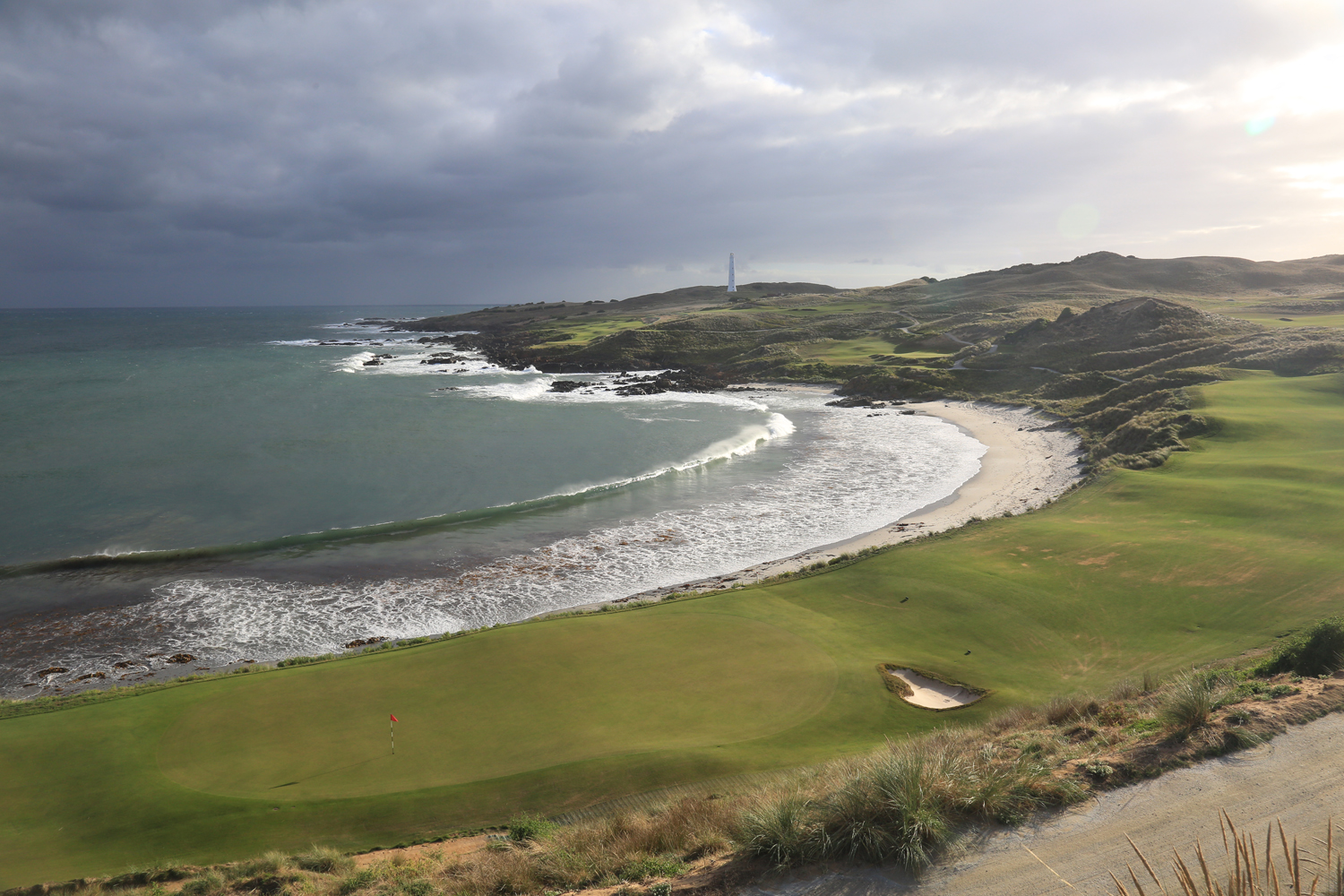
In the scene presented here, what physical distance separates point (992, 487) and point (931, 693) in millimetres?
21089

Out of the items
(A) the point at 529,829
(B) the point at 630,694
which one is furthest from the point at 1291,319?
(A) the point at 529,829

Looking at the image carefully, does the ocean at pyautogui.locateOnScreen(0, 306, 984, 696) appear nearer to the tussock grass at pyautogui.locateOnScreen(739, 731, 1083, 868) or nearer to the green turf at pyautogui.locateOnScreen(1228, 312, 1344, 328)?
the tussock grass at pyautogui.locateOnScreen(739, 731, 1083, 868)

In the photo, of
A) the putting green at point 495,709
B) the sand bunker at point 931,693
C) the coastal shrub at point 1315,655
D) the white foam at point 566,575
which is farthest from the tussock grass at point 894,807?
the white foam at point 566,575

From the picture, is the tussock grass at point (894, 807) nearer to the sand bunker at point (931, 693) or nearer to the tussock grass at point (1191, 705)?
the tussock grass at point (1191, 705)

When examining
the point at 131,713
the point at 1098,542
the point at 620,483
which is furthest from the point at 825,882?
the point at 620,483

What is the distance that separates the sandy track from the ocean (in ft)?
49.5

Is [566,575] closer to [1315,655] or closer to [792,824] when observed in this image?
[792,824]

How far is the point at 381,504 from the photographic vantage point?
30.5 metres

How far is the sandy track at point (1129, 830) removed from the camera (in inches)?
258

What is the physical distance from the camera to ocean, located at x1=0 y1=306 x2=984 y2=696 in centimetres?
2028

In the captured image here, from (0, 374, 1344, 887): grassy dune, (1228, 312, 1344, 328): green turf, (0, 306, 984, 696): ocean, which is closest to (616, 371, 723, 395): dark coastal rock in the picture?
(0, 306, 984, 696): ocean

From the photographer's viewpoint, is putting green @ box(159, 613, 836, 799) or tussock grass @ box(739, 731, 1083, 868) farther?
putting green @ box(159, 613, 836, 799)

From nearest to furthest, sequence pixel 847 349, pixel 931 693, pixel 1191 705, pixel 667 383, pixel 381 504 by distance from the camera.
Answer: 1. pixel 1191 705
2. pixel 931 693
3. pixel 381 504
4. pixel 667 383
5. pixel 847 349

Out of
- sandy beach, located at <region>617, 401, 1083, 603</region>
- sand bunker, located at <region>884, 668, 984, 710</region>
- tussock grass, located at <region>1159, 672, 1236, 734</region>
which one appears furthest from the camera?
sandy beach, located at <region>617, 401, 1083, 603</region>
